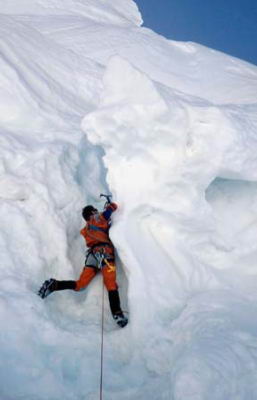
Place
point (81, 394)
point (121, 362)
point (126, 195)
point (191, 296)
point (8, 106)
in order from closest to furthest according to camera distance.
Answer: point (81, 394) → point (121, 362) → point (191, 296) → point (126, 195) → point (8, 106)

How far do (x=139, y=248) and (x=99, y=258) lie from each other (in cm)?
69

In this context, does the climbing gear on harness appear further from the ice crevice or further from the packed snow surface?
the ice crevice

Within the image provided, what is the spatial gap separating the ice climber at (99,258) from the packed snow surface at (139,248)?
0.78 feet

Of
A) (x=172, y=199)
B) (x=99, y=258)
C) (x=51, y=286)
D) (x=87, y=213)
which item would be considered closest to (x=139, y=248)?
(x=99, y=258)

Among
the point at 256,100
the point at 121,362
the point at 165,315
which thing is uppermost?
the point at 256,100

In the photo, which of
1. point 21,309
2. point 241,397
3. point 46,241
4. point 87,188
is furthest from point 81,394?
point 87,188

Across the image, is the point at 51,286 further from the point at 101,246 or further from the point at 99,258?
the point at 101,246

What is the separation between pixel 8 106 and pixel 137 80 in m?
3.41

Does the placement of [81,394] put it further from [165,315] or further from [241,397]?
[241,397]

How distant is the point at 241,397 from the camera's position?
3121 mm

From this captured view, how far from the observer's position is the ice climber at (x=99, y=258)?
4922mm

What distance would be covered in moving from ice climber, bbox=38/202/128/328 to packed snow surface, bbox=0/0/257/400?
0.78 ft

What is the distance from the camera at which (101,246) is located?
5348 mm

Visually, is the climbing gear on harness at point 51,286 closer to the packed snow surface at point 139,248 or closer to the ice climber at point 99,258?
the ice climber at point 99,258
